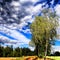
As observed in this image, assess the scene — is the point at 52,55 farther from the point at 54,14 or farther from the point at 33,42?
the point at 54,14

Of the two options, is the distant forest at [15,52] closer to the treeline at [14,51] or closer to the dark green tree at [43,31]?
the treeline at [14,51]

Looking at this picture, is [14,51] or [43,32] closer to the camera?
[43,32]

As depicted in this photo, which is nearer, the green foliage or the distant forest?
the green foliage

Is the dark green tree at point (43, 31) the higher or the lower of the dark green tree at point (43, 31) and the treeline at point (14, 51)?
the higher

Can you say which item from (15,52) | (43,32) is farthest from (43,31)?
(15,52)

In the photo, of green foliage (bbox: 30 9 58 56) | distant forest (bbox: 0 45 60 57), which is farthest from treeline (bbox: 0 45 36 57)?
green foliage (bbox: 30 9 58 56)

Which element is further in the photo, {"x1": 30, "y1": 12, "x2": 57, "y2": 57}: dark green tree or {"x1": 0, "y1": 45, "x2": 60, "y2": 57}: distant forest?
{"x1": 0, "y1": 45, "x2": 60, "y2": 57}: distant forest

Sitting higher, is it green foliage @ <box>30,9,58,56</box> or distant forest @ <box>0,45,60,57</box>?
green foliage @ <box>30,9,58,56</box>

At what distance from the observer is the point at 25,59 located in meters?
24.8

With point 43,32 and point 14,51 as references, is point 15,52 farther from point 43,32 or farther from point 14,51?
point 43,32

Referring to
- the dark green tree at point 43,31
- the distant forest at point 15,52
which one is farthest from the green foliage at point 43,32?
the distant forest at point 15,52

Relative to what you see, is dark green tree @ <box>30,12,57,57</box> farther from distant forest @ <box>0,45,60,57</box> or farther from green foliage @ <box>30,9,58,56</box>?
distant forest @ <box>0,45,60,57</box>

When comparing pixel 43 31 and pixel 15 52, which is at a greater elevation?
pixel 43 31

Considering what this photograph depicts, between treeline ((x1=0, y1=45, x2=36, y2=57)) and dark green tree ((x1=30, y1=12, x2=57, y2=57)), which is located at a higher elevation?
dark green tree ((x1=30, y1=12, x2=57, y2=57))
